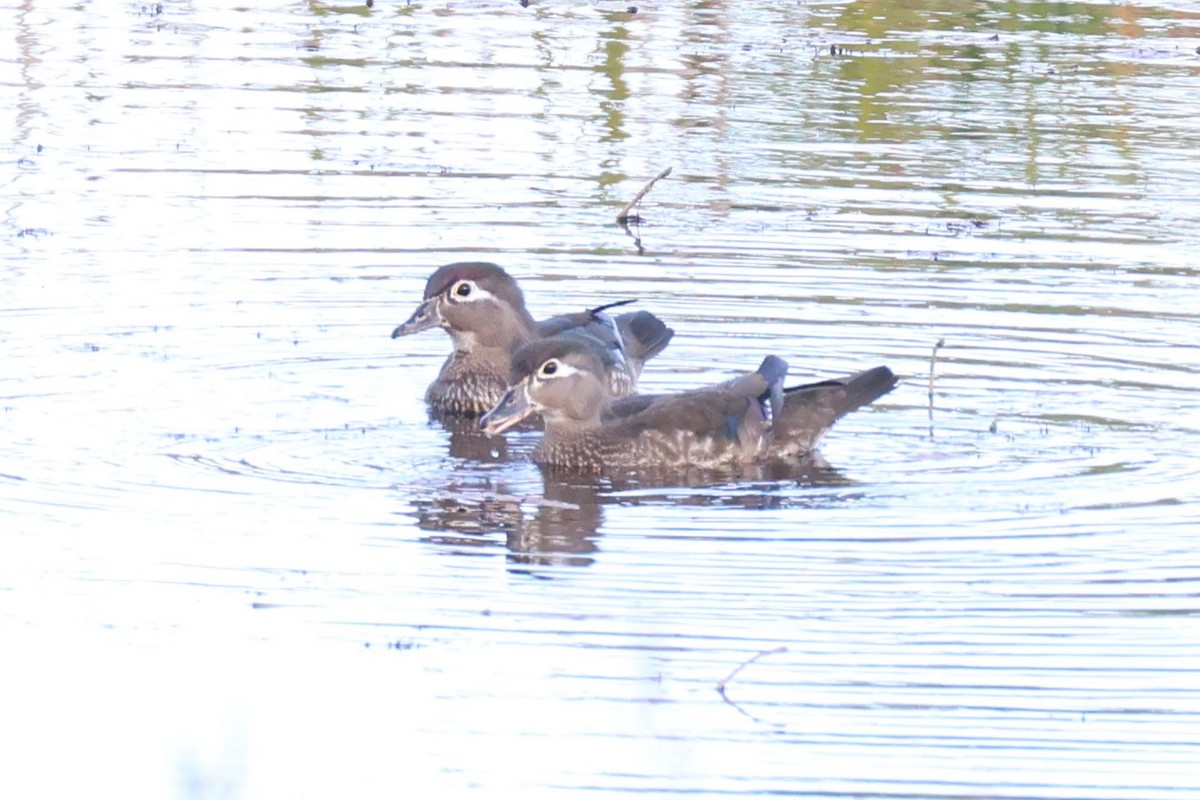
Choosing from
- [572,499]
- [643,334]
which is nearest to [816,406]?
[572,499]

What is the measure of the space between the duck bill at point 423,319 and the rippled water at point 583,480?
0.29 metres

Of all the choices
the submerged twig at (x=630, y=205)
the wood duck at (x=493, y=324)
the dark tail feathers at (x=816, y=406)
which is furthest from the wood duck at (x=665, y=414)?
the submerged twig at (x=630, y=205)

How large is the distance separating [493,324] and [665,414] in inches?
82.9

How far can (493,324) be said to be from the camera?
12547 mm

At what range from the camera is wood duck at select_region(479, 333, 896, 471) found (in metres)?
10.6

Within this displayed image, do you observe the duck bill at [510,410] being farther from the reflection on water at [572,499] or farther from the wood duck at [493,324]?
the wood duck at [493,324]

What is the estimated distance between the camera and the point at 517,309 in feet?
41.5

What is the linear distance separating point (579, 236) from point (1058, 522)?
6.43m

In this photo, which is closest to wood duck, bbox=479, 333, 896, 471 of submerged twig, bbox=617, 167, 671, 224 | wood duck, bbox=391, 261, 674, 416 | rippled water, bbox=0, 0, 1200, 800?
rippled water, bbox=0, 0, 1200, 800

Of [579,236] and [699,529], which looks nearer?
[699,529]

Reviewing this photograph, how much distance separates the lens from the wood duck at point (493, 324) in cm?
1230

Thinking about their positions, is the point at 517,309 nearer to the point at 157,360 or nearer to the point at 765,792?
the point at 157,360

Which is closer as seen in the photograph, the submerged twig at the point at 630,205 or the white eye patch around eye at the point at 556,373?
the white eye patch around eye at the point at 556,373

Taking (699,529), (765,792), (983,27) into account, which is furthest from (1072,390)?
(983,27)
